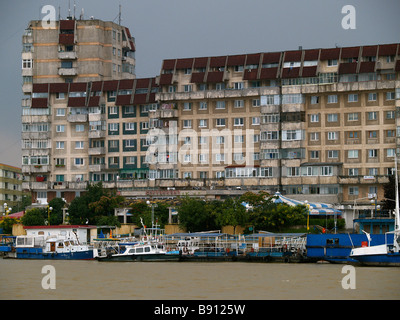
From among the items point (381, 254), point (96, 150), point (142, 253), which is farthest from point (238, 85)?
point (381, 254)

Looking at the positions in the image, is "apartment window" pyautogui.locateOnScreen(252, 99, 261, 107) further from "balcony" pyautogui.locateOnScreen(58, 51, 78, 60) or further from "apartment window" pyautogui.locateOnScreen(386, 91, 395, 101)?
"balcony" pyautogui.locateOnScreen(58, 51, 78, 60)

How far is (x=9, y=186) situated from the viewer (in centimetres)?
18112

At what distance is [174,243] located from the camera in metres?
100

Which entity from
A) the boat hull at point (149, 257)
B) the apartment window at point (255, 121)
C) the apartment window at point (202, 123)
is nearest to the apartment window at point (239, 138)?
the apartment window at point (255, 121)

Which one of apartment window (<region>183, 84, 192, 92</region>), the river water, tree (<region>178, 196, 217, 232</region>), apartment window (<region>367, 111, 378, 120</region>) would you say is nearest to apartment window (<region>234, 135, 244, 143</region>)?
apartment window (<region>183, 84, 192, 92</region>)

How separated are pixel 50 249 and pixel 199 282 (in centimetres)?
3783

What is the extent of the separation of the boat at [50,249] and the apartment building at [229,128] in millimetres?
28303

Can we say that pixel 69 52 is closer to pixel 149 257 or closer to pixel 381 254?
pixel 149 257

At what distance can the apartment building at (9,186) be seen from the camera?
177250 mm

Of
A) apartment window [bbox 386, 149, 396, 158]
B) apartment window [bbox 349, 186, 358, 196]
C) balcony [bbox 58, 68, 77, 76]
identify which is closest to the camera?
apartment window [bbox 386, 149, 396, 158]

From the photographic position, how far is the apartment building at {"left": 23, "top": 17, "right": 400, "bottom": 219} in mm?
120375

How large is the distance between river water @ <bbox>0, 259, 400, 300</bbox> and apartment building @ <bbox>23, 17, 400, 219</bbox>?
39.0 metres

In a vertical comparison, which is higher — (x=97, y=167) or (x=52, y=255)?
(x=97, y=167)

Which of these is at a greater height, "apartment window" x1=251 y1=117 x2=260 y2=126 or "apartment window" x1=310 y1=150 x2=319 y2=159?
"apartment window" x1=251 y1=117 x2=260 y2=126
